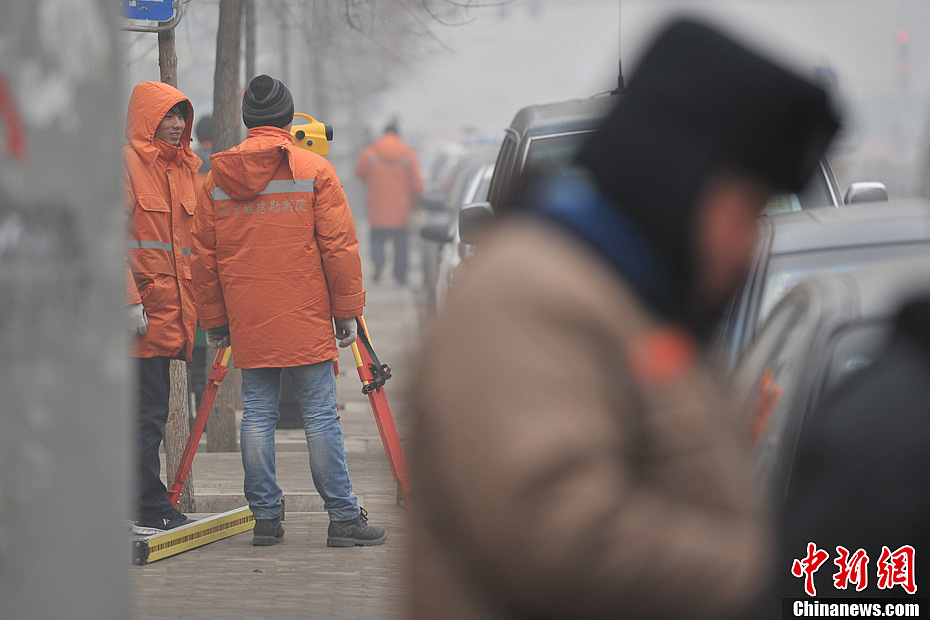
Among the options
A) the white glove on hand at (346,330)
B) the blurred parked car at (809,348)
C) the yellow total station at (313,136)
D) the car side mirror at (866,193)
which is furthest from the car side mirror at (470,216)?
the blurred parked car at (809,348)

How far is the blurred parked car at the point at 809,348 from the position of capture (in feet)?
9.32

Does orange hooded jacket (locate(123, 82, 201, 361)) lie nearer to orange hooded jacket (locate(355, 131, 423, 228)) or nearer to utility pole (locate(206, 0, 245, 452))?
utility pole (locate(206, 0, 245, 452))

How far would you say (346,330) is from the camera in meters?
6.42

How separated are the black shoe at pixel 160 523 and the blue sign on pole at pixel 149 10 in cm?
238

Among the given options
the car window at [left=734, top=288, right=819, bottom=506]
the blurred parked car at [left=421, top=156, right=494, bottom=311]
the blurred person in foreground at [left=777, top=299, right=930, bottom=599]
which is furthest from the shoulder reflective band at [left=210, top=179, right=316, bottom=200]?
the blurred person in foreground at [left=777, top=299, right=930, bottom=599]

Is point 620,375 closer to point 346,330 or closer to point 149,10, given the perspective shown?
point 346,330

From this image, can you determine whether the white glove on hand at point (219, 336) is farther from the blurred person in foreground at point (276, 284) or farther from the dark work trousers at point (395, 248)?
the dark work trousers at point (395, 248)

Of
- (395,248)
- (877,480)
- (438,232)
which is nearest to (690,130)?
(877,480)

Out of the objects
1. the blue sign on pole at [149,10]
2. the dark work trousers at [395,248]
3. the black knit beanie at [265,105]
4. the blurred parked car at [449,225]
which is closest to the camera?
the black knit beanie at [265,105]

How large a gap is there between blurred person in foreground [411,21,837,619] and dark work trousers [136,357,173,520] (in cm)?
485

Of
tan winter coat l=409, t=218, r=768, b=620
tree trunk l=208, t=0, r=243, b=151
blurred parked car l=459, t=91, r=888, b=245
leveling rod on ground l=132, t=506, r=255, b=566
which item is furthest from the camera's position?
tree trunk l=208, t=0, r=243, b=151

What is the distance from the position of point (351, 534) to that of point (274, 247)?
4.56 ft

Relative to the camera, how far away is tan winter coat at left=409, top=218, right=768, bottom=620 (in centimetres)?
140

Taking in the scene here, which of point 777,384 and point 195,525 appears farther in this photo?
point 195,525
